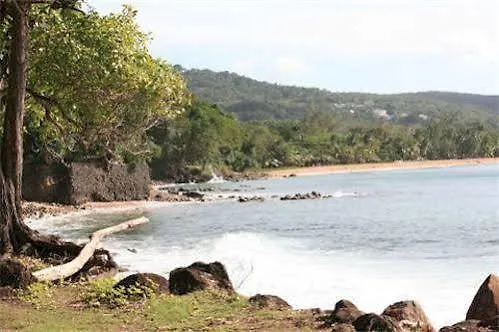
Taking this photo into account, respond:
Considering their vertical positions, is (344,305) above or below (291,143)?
below

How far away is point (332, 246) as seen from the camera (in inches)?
1074

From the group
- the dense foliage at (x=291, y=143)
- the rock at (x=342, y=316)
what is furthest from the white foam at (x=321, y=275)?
the dense foliage at (x=291, y=143)

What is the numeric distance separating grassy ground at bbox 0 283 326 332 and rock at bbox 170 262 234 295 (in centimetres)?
37

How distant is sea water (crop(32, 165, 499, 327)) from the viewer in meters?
17.1

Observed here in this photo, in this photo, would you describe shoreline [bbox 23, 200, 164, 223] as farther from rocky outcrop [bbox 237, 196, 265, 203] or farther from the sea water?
rocky outcrop [bbox 237, 196, 265, 203]

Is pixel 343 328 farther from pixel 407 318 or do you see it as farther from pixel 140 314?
pixel 140 314

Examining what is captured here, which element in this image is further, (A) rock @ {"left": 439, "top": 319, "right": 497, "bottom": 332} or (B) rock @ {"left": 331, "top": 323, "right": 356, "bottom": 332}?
(B) rock @ {"left": 331, "top": 323, "right": 356, "bottom": 332}

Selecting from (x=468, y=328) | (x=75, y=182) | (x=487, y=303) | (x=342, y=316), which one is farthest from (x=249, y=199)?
(x=468, y=328)

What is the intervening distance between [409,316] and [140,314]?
151 inches

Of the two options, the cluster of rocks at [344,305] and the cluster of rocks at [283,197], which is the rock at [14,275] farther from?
the cluster of rocks at [283,197]

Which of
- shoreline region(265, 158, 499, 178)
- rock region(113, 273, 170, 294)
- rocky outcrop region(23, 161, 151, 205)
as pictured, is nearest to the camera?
rock region(113, 273, 170, 294)

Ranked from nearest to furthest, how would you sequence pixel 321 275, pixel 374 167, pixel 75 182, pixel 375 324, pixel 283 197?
pixel 375 324 → pixel 321 275 → pixel 75 182 → pixel 283 197 → pixel 374 167

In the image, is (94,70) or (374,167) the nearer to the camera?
(94,70)

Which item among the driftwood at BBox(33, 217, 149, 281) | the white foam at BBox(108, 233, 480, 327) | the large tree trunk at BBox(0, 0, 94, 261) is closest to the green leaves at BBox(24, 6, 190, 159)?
the large tree trunk at BBox(0, 0, 94, 261)
